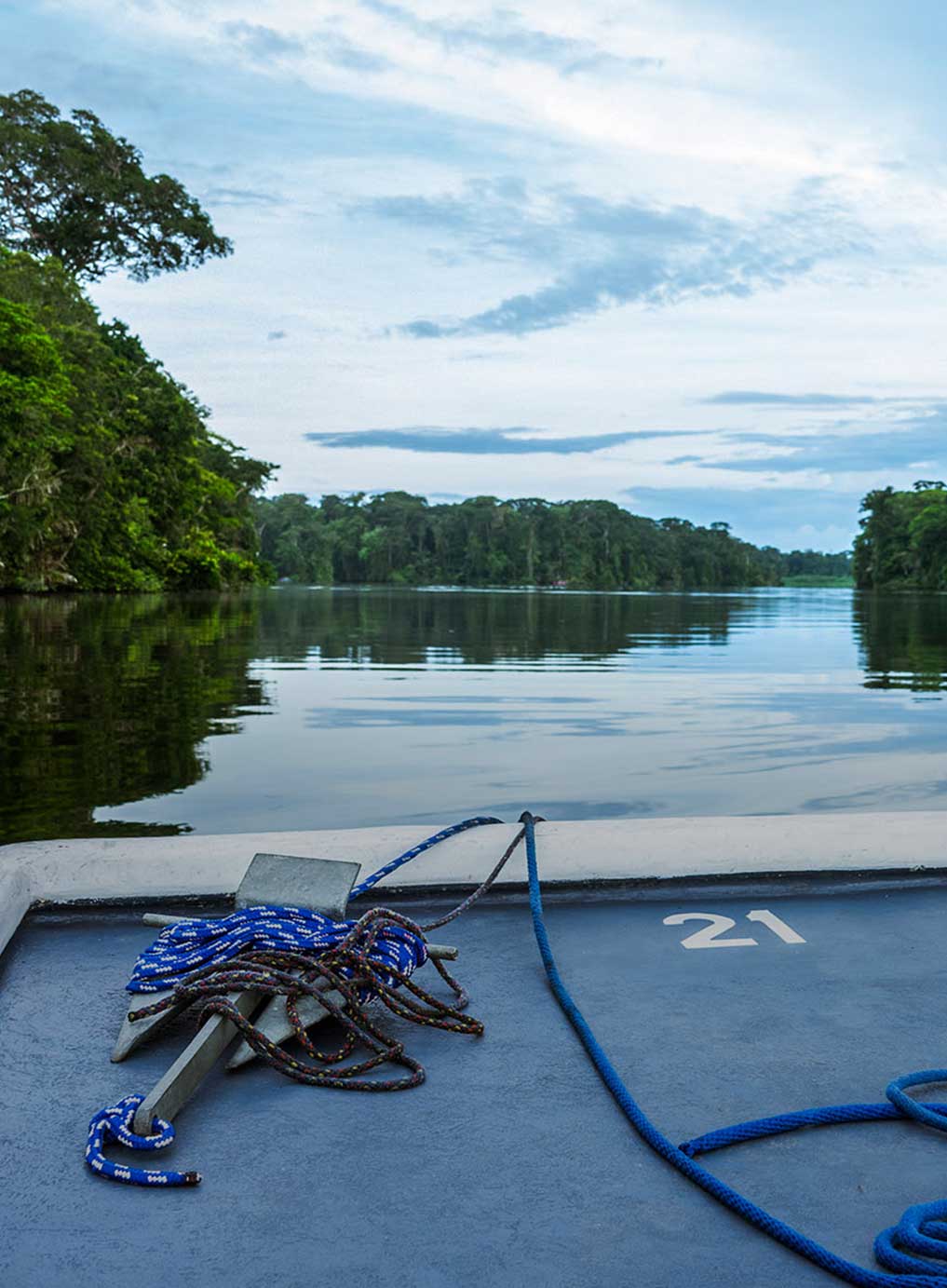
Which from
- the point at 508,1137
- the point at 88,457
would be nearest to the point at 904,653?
the point at 508,1137

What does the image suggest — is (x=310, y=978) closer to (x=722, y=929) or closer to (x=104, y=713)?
(x=722, y=929)

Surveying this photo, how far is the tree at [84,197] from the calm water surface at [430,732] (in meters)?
30.2

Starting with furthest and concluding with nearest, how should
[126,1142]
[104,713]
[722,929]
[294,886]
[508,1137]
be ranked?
[104,713]
[722,929]
[294,886]
[508,1137]
[126,1142]

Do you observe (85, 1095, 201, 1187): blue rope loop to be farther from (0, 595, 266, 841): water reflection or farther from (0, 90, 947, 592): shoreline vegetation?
(0, 90, 947, 592): shoreline vegetation

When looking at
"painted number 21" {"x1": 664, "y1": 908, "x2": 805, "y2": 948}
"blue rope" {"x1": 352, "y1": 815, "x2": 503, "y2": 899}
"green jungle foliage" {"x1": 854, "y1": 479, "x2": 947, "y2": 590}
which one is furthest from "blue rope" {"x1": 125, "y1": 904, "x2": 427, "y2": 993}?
"green jungle foliage" {"x1": 854, "y1": 479, "x2": 947, "y2": 590}

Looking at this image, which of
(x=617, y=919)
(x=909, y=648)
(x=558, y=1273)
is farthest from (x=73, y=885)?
(x=909, y=648)

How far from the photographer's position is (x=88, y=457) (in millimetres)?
45312

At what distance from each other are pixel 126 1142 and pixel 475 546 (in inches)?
6448

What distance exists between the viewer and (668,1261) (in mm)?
1810

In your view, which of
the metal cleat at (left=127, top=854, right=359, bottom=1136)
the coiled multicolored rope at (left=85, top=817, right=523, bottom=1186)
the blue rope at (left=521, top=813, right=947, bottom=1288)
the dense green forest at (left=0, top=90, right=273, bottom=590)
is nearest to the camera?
the blue rope at (left=521, top=813, right=947, bottom=1288)

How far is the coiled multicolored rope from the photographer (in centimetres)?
242

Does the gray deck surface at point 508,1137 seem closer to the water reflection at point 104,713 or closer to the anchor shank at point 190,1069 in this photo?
the anchor shank at point 190,1069

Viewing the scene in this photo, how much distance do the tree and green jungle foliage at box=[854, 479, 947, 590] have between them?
90858 mm

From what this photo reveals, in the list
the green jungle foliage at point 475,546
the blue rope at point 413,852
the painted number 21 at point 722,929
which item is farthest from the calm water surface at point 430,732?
the green jungle foliage at point 475,546
